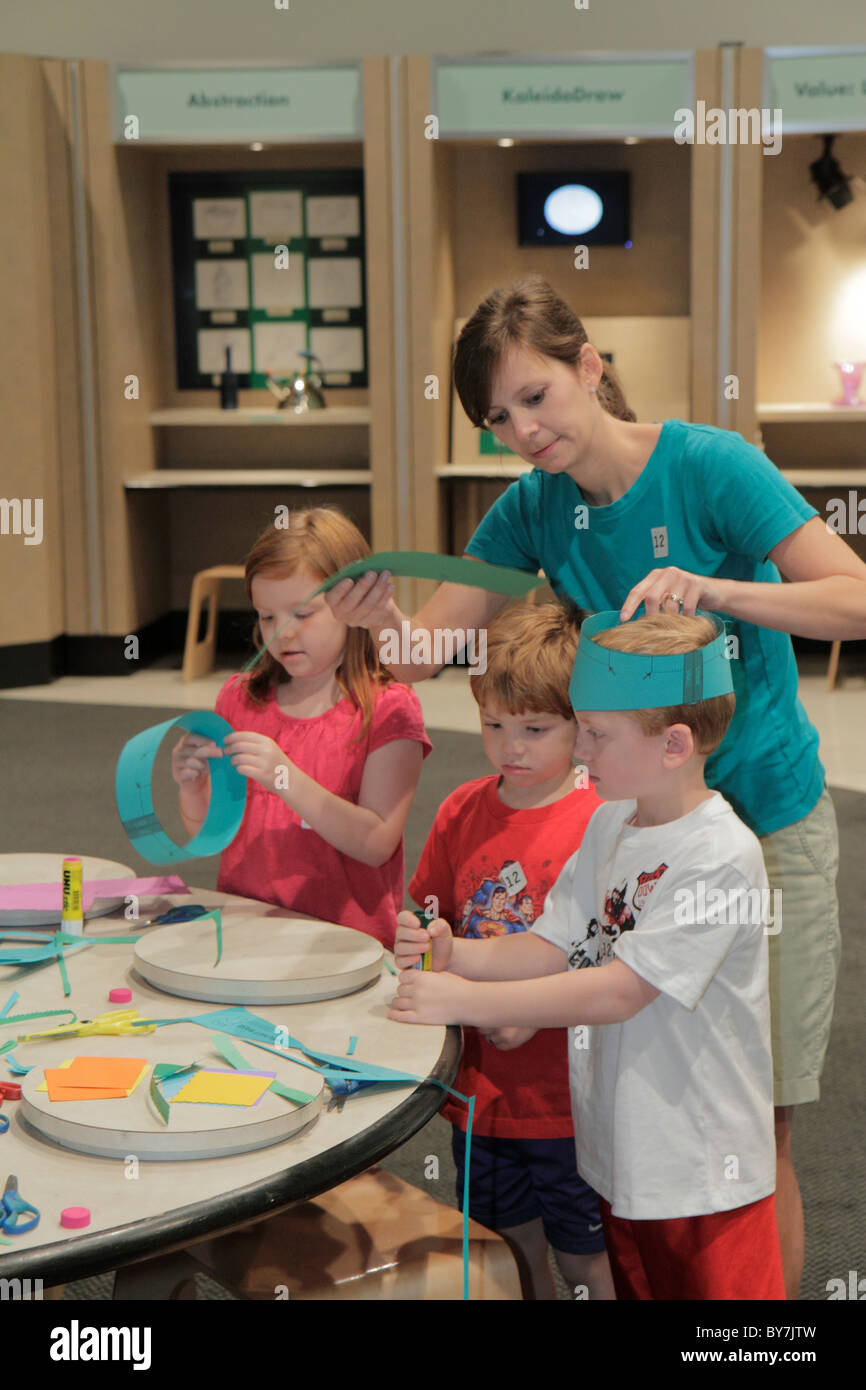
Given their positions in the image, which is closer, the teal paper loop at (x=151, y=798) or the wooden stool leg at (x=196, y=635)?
the teal paper loop at (x=151, y=798)

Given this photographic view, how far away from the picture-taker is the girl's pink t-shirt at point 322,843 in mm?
2037

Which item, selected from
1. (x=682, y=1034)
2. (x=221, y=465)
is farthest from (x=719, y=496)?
(x=221, y=465)

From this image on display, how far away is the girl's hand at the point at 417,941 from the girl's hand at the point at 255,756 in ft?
1.14

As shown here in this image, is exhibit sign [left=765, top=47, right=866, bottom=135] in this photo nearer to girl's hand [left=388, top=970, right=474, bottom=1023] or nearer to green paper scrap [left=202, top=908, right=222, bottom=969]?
green paper scrap [left=202, top=908, right=222, bottom=969]

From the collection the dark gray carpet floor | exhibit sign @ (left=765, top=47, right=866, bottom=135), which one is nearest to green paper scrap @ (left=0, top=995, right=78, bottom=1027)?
the dark gray carpet floor

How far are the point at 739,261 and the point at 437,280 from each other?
1334mm

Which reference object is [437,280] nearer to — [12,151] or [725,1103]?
[12,151]

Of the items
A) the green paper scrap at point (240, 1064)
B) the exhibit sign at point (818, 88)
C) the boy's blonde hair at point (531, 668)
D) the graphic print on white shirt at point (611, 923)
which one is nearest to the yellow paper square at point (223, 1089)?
the green paper scrap at point (240, 1064)

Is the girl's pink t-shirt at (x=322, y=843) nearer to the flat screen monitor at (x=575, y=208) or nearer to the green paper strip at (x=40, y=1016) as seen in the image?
the green paper strip at (x=40, y=1016)

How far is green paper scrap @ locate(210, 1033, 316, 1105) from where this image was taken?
1.25m

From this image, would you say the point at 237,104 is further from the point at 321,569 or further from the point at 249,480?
the point at 321,569

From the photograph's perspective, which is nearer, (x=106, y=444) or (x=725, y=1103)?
(x=725, y=1103)

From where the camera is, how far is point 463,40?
7.27 m

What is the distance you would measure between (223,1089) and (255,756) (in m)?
0.58
